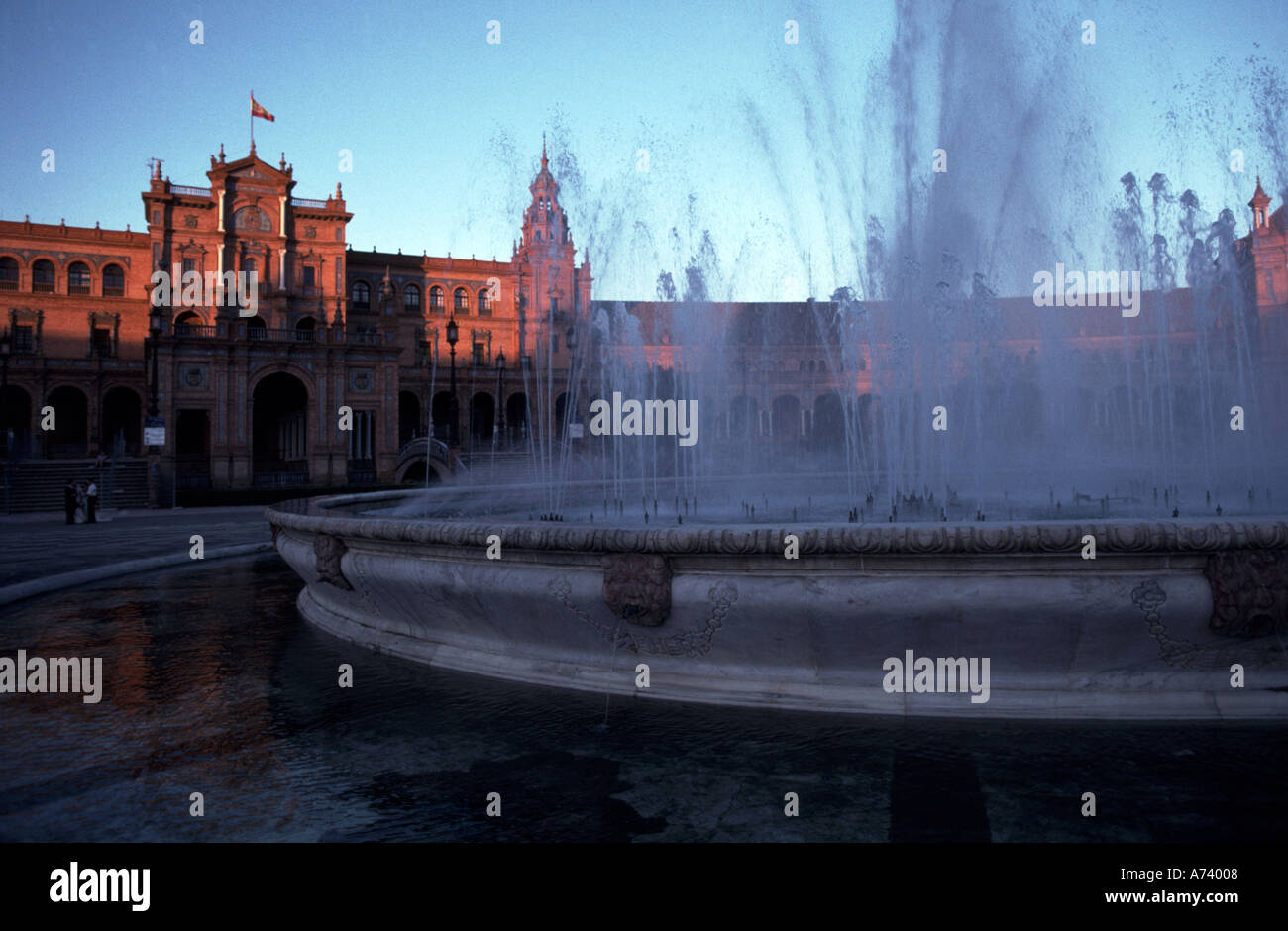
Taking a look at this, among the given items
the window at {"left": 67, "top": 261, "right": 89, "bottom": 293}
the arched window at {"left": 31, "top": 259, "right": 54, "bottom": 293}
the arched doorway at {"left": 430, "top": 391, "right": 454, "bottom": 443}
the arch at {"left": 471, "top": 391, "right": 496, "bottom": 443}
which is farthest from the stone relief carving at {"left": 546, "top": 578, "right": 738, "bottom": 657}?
the arched window at {"left": 31, "top": 259, "right": 54, "bottom": 293}

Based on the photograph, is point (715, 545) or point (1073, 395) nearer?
point (715, 545)

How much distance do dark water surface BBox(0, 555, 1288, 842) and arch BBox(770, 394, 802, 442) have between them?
1980 inches

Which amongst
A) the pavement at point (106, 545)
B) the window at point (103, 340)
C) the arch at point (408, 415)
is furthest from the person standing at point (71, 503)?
the window at point (103, 340)

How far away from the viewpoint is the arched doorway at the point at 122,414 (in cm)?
4509

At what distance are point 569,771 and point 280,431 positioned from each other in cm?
4575

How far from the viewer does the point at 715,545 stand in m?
3.95

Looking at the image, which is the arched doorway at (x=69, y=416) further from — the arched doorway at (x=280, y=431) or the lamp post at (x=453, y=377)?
the lamp post at (x=453, y=377)

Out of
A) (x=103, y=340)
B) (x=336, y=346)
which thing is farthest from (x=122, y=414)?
(x=336, y=346)

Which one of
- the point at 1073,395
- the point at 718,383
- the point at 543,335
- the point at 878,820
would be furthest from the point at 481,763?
the point at 543,335

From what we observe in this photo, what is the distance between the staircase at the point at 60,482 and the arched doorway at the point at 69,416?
17.4 meters

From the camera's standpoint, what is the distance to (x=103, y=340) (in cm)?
4878

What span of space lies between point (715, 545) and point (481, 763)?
4.81 ft

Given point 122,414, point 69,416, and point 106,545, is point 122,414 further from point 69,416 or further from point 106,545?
point 106,545
